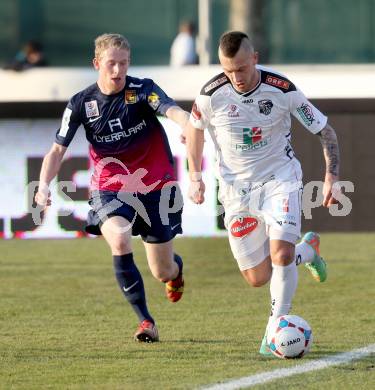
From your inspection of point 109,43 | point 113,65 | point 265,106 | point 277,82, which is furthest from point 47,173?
point 277,82

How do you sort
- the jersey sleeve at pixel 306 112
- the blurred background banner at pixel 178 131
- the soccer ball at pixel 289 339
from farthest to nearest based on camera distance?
the blurred background banner at pixel 178 131 → the jersey sleeve at pixel 306 112 → the soccer ball at pixel 289 339

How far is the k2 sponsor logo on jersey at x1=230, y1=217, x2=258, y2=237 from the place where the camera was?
26.5 feet

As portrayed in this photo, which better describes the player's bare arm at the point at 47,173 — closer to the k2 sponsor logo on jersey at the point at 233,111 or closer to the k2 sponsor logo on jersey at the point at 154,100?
the k2 sponsor logo on jersey at the point at 154,100

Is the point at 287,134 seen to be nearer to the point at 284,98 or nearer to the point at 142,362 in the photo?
the point at 284,98

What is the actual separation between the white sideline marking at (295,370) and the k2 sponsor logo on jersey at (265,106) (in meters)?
1.64

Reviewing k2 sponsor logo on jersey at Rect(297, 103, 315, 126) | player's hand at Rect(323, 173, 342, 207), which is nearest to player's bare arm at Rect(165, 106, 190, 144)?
k2 sponsor logo on jersey at Rect(297, 103, 315, 126)

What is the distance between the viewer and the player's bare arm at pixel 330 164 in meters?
7.50

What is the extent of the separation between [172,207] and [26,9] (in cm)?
1171

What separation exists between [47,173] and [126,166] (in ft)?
1.84

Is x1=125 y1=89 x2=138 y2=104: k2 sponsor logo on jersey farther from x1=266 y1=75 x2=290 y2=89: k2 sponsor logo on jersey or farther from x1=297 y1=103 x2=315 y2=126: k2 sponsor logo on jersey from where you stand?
x1=297 y1=103 x2=315 y2=126: k2 sponsor logo on jersey

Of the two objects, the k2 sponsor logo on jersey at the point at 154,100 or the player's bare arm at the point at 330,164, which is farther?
the k2 sponsor logo on jersey at the point at 154,100

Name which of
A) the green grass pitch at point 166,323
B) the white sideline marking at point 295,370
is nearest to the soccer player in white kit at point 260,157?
the white sideline marking at point 295,370

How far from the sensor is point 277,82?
25.4ft

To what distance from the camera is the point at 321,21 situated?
1958 cm
